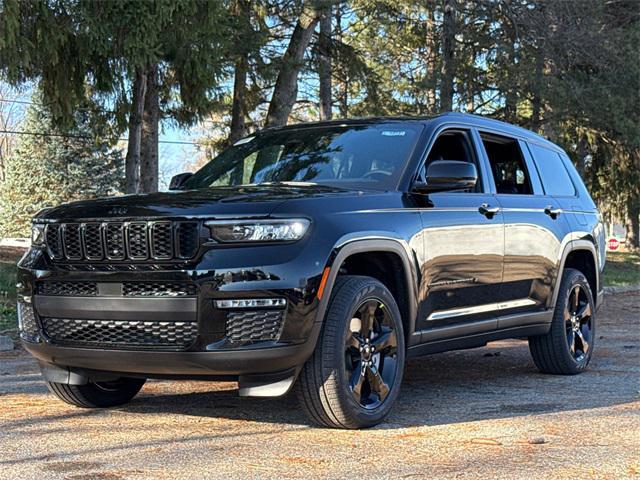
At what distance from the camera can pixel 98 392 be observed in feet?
19.9

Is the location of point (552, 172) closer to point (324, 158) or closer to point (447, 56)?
point (324, 158)

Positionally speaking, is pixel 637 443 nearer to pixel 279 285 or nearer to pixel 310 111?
pixel 279 285

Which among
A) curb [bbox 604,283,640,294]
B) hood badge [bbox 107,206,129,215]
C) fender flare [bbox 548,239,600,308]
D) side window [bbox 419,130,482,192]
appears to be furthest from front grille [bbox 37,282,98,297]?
curb [bbox 604,283,640,294]

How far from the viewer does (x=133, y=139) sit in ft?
55.1

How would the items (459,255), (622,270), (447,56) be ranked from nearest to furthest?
1. (459,255)
2. (447,56)
3. (622,270)

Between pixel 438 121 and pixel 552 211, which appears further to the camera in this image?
pixel 552 211

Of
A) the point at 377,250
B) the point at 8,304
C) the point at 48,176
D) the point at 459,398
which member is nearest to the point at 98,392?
the point at 377,250

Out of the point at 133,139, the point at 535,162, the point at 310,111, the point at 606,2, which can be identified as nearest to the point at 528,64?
the point at 606,2

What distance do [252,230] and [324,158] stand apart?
1547mm

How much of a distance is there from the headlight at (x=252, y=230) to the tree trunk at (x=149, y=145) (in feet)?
41.5

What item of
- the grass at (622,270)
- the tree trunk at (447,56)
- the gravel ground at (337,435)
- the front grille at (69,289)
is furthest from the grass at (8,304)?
the grass at (622,270)

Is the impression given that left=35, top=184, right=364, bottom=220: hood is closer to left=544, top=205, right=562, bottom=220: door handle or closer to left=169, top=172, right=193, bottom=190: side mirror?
left=169, top=172, right=193, bottom=190: side mirror

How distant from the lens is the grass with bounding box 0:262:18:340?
1051cm

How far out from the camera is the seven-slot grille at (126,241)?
16.0 feet
